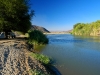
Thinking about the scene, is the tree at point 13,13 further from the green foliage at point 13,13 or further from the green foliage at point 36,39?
the green foliage at point 36,39

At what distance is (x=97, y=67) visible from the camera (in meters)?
13.4

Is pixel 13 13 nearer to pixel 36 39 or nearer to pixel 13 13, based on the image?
pixel 13 13

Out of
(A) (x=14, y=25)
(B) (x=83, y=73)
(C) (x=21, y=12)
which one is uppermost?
(C) (x=21, y=12)

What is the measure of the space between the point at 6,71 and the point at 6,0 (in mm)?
23865

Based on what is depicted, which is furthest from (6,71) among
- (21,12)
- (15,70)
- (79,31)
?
(79,31)

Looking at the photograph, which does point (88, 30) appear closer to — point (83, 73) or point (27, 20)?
point (27, 20)

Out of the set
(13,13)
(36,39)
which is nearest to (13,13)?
(13,13)

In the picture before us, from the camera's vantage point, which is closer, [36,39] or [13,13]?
[13,13]

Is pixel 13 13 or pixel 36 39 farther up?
pixel 13 13

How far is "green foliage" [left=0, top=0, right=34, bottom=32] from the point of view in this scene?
3014 centimetres

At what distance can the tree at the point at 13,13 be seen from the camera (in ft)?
98.9

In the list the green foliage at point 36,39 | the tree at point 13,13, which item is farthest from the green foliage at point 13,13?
the green foliage at point 36,39

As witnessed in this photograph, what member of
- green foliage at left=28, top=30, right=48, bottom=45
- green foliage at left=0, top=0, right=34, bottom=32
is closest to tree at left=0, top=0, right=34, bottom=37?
green foliage at left=0, top=0, right=34, bottom=32

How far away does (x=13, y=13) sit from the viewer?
99.3 feet
